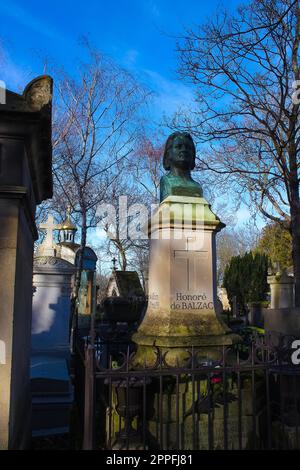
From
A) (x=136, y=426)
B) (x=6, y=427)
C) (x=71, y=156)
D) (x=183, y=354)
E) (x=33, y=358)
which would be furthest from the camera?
(x=71, y=156)

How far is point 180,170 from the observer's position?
20.0 ft

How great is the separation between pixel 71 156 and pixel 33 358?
767 centimetres

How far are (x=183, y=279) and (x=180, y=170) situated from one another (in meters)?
1.76

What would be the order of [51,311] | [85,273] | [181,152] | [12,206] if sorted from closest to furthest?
[12,206] → [181,152] → [51,311] → [85,273]

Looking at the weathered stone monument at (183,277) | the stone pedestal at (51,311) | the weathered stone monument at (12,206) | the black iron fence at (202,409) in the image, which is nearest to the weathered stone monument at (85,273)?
the stone pedestal at (51,311)

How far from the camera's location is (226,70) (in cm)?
1091

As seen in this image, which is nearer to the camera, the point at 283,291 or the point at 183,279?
the point at 183,279

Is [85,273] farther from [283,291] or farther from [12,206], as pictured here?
[12,206]

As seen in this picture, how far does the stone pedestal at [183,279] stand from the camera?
5121mm

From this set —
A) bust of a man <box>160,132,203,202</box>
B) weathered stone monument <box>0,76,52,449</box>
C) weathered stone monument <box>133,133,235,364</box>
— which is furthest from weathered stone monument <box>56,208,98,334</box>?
weathered stone monument <box>0,76,52,449</box>

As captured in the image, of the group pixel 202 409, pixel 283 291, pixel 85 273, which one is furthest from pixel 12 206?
pixel 85 273

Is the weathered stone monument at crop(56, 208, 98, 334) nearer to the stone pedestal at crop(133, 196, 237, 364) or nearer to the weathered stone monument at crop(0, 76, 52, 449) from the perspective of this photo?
the stone pedestal at crop(133, 196, 237, 364)

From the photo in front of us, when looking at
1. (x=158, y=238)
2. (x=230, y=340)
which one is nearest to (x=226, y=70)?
(x=158, y=238)
